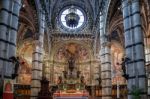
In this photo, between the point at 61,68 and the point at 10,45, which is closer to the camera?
the point at 10,45

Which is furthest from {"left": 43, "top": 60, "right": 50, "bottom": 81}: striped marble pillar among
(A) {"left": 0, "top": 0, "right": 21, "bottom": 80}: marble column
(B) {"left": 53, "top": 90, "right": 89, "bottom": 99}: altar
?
(A) {"left": 0, "top": 0, "right": 21, "bottom": 80}: marble column

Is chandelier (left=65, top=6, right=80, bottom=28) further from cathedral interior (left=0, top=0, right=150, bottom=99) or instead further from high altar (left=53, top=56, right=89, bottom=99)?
high altar (left=53, top=56, right=89, bottom=99)

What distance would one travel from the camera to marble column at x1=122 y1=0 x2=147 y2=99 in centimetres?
1534

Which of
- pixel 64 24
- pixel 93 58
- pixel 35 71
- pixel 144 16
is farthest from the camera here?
pixel 64 24

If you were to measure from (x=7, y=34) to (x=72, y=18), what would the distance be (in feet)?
72.2

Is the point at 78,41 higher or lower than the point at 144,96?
higher

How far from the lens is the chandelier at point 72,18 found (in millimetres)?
36531

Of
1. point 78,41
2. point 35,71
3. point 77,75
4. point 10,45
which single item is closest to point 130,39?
point 10,45

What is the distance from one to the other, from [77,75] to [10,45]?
61.8 feet

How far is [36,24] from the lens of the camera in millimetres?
24906

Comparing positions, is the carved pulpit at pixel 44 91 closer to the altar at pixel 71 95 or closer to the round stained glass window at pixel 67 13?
the altar at pixel 71 95

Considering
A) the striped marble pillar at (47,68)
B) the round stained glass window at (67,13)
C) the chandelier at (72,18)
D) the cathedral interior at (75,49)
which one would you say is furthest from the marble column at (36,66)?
the round stained glass window at (67,13)

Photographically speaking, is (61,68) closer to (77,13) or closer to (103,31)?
(77,13)

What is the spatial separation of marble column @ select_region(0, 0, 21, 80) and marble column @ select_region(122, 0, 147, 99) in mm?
7849
